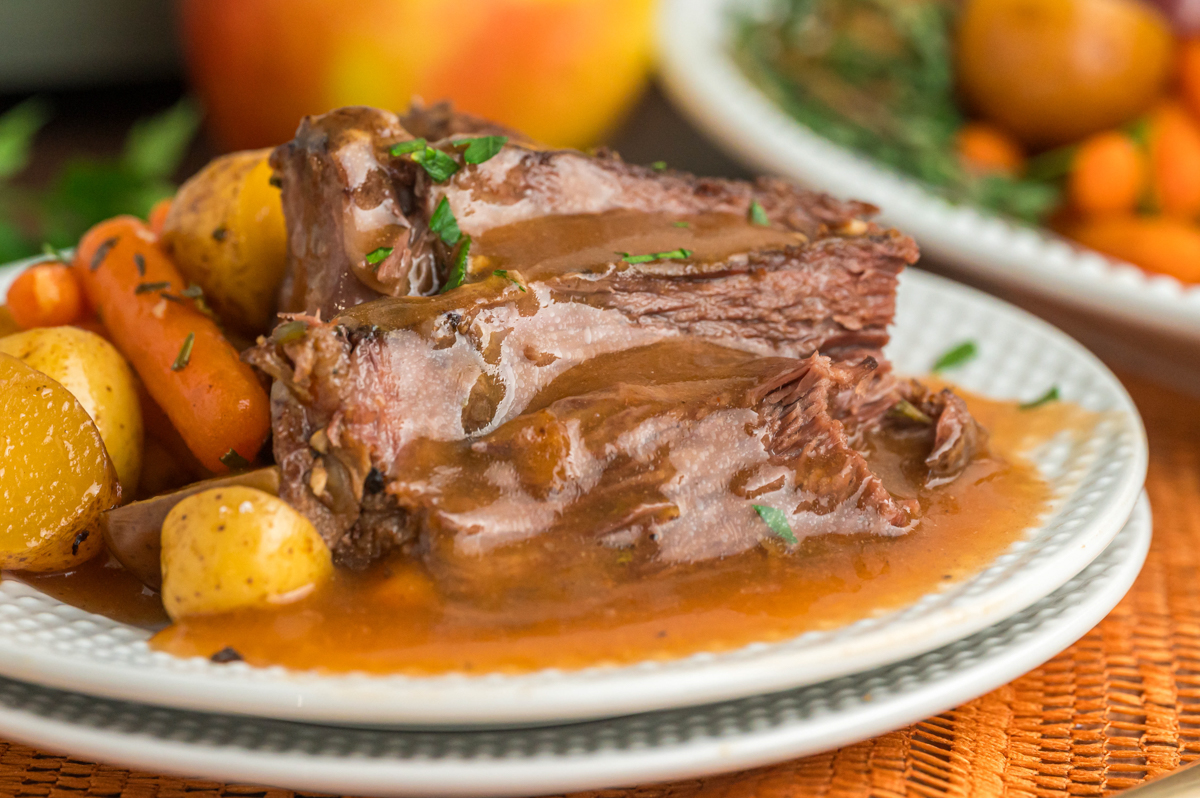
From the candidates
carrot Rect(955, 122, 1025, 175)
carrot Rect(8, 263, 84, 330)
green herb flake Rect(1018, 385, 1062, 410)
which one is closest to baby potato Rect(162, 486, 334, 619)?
carrot Rect(8, 263, 84, 330)

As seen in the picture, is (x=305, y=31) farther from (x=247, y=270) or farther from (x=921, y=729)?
(x=921, y=729)

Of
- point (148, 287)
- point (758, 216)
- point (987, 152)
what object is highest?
point (758, 216)

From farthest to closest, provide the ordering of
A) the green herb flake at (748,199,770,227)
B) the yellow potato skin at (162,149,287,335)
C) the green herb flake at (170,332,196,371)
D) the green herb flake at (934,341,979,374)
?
1. the green herb flake at (934,341,979,374)
2. the yellow potato skin at (162,149,287,335)
3. the green herb flake at (748,199,770,227)
4. the green herb flake at (170,332,196,371)

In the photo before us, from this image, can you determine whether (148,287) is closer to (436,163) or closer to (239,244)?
(239,244)

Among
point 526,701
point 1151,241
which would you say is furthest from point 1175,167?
point 526,701

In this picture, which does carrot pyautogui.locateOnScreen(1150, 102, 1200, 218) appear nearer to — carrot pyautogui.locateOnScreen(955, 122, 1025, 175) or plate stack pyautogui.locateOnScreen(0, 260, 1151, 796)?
carrot pyautogui.locateOnScreen(955, 122, 1025, 175)

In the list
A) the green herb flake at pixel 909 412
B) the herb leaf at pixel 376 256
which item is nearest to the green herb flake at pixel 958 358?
the green herb flake at pixel 909 412

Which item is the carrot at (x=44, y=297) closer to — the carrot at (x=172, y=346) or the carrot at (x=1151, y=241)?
the carrot at (x=172, y=346)
